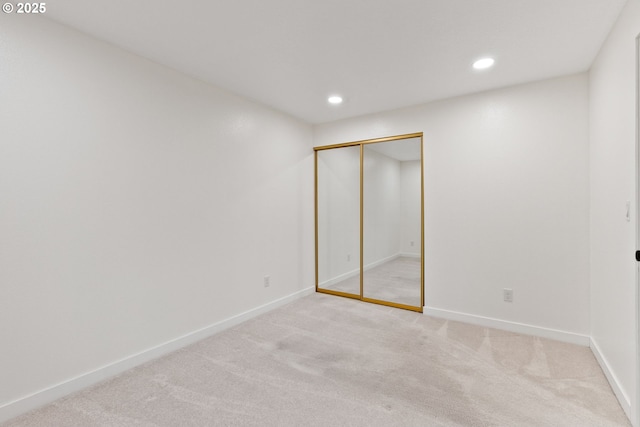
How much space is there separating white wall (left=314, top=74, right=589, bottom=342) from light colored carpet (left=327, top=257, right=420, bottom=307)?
20cm

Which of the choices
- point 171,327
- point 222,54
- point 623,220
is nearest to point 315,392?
point 171,327

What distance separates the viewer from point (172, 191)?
8.61ft

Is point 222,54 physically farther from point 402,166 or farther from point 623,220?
point 623,220

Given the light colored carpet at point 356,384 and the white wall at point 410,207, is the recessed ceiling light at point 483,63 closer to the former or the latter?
the white wall at point 410,207

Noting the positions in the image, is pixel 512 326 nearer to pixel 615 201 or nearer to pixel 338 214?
pixel 615 201

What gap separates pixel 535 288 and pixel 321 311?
2190 millimetres

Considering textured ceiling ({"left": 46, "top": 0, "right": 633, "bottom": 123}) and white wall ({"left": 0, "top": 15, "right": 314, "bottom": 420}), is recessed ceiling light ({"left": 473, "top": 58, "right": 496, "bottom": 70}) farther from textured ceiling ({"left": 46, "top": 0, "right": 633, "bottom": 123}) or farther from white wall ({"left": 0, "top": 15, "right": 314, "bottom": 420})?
white wall ({"left": 0, "top": 15, "right": 314, "bottom": 420})

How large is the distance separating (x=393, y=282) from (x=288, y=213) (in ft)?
5.27

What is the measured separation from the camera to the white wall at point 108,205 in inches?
71.9

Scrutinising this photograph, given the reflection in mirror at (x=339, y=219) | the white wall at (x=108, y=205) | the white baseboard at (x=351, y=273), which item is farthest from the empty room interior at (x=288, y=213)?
the reflection in mirror at (x=339, y=219)

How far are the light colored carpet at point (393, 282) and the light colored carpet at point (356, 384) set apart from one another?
2.30 feet

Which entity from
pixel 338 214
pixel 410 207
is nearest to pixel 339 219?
pixel 338 214

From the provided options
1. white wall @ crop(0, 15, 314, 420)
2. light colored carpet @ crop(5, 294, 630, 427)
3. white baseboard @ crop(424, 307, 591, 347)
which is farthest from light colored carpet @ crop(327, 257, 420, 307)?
white wall @ crop(0, 15, 314, 420)

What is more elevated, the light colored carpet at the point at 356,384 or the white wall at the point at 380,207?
the white wall at the point at 380,207
